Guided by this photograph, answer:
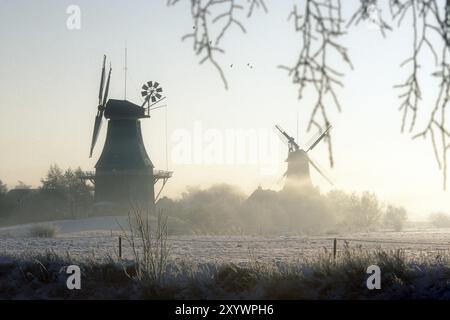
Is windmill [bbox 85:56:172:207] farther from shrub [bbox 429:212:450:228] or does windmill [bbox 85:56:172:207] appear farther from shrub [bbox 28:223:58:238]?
shrub [bbox 429:212:450:228]

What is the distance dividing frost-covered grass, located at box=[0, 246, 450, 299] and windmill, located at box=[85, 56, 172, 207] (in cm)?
3776

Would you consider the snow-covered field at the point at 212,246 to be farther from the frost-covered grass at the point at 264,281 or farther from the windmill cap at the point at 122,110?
the windmill cap at the point at 122,110

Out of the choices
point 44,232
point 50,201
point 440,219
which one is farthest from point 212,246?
point 440,219

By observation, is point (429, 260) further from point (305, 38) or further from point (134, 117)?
point (134, 117)

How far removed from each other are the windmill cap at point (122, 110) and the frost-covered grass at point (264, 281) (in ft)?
122

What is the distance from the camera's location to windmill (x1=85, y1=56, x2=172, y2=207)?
53156 mm

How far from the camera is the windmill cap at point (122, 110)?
52.7 m

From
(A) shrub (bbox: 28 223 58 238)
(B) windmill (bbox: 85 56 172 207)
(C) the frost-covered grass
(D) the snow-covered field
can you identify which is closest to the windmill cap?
(B) windmill (bbox: 85 56 172 207)

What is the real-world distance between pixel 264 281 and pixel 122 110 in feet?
135

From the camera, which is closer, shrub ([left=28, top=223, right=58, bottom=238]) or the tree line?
shrub ([left=28, top=223, right=58, bottom=238])

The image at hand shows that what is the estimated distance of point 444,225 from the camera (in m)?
75.4

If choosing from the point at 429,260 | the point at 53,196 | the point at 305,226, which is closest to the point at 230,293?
the point at 429,260

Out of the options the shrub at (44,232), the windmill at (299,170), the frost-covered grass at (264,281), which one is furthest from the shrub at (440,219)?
the frost-covered grass at (264,281)

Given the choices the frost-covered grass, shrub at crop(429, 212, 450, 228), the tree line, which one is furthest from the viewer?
shrub at crop(429, 212, 450, 228)
